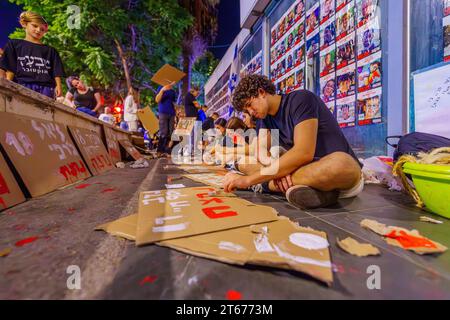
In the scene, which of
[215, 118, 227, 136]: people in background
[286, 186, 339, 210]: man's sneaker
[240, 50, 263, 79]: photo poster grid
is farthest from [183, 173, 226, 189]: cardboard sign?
[240, 50, 263, 79]: photo poster grid

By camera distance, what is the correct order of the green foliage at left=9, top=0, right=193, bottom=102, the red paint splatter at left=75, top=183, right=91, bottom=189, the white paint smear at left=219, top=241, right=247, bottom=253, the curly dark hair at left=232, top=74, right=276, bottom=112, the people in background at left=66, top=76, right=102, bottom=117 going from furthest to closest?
1. the green foliage at left=9, top=0, right=193, bottom=102
2. the people in background at left=66, top=76, right=102, bottom=117
3. the red paint splatter at left=75, top=183, right=91, bottom=189
4. the curly dark hair at left=232, top=74, right=276, bottom=112
5. the white paint smear at left=219, top=241, right=247, bottom=253

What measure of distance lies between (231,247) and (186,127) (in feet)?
16.5

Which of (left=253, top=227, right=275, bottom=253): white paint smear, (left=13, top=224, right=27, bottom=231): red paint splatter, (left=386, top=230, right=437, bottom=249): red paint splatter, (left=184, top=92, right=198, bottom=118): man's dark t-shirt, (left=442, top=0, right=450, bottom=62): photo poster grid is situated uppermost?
(left=184, top=92, right=198, bottom=118): man's dark t-shirt

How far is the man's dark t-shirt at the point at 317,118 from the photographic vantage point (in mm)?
1181

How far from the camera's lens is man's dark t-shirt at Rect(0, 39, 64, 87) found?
1.93 meters

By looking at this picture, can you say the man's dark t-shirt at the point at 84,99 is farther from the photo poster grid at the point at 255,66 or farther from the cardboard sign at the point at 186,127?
the photo poster grid at the point at 255,66

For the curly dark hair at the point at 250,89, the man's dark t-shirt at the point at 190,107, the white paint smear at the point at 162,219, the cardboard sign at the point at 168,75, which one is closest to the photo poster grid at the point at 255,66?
the cardboard sign at the point at 168,75

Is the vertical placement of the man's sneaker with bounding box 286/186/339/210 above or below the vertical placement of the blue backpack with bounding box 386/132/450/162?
below

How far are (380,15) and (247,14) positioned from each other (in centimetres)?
307

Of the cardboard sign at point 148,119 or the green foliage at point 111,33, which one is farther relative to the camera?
the cardboard sign at point 148,119

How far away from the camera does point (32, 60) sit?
2039 millimetres

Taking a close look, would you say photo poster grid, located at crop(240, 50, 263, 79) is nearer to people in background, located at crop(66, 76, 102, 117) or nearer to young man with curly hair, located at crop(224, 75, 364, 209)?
people in background, located at crop(66, 76, 102, 117)

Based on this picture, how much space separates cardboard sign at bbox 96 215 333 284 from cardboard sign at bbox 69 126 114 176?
1488 millimetres

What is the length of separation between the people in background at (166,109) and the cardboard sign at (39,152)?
9.87ft
